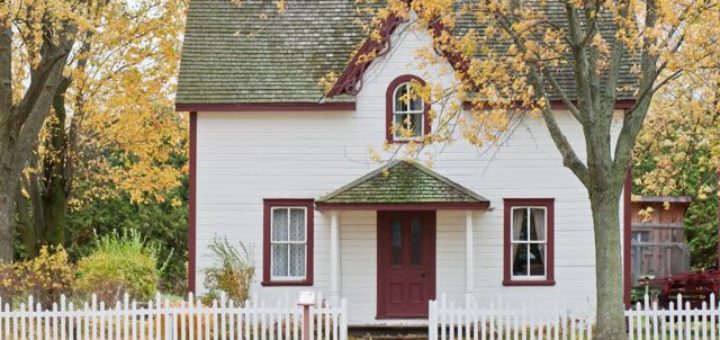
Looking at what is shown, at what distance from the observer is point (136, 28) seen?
1096 inches

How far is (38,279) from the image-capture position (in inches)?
801

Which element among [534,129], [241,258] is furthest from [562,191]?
[241,258]

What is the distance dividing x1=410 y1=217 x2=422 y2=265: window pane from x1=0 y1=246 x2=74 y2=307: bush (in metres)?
7.06

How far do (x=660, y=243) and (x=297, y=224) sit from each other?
11.3 metres

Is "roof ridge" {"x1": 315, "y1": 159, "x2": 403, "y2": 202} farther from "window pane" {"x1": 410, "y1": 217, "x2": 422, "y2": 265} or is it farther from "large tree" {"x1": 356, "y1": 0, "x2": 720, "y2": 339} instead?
"large tree" {"x1": 356, "y1": 0, "x2": 720, "y2": 339}

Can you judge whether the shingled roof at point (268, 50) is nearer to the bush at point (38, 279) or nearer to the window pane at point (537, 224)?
the window pane at point (537, 224)

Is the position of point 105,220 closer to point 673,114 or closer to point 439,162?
point 439,162

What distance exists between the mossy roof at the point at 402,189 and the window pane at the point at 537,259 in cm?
173

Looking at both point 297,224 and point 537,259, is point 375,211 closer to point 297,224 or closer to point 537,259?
point 297,224

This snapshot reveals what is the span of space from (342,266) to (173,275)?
52.8 ft

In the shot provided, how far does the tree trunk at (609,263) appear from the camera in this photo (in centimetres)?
1741

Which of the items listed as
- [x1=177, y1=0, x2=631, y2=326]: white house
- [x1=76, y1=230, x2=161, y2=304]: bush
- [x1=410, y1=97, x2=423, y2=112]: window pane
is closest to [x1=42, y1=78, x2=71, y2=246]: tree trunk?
[x1=76, y1=230, x2=161, y2=304]: bush

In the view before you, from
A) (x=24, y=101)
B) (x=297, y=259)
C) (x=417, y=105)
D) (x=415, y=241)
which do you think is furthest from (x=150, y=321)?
(x=417, y=105)

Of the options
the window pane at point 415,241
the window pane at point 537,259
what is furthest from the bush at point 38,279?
the window pane at point 537,259
